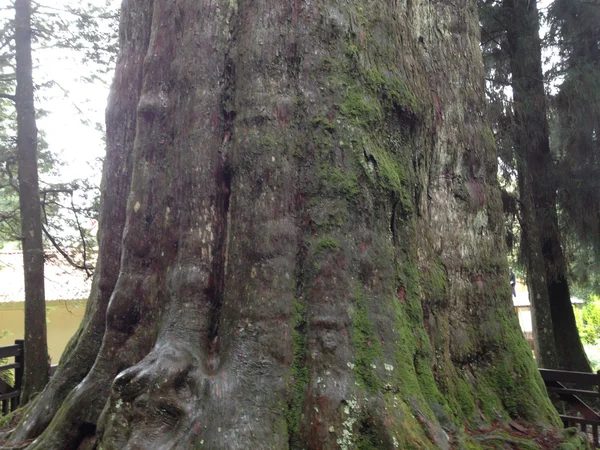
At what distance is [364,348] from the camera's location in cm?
262

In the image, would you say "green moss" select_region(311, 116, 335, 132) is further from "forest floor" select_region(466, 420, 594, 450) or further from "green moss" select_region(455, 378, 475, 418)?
"forest floor" select_region(466, 420, 594, 450)

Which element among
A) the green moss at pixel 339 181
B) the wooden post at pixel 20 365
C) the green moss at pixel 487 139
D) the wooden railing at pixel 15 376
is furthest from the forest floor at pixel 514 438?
the wooden post at pixel 20 365

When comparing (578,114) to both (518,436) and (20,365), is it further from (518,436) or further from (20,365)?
(20,365)

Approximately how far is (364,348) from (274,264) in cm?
62

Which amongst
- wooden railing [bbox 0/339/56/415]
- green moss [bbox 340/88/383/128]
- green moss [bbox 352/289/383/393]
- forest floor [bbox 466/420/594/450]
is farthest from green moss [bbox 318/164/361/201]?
wooden railing [bbox 0/339/56/415]

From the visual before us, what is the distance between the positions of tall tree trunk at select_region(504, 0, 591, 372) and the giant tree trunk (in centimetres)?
663

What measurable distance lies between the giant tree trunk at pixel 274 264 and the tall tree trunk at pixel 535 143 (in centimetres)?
663

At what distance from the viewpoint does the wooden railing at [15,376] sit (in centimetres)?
683

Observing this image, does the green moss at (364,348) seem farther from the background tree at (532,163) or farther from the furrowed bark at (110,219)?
the background tree at (532,163)

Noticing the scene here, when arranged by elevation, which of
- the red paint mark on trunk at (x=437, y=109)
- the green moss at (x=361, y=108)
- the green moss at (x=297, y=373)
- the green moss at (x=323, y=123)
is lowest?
the green moss at (x=297, y=373)

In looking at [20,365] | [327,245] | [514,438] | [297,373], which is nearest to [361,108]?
[327,245]

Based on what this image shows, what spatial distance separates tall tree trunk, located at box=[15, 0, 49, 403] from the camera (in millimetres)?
8227

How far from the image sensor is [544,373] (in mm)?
5926

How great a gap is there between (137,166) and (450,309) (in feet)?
7.67
